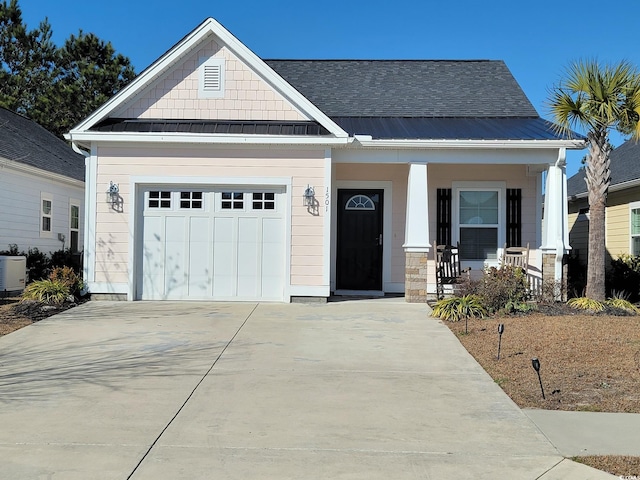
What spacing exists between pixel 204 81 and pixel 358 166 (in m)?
3.89

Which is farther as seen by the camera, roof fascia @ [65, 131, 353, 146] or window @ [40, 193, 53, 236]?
window @ [40, 193, 53, 236]

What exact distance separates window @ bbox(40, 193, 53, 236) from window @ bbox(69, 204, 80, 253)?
136cm

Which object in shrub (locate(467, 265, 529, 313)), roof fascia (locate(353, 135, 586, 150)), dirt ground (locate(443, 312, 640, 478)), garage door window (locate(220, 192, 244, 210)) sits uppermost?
roof fascia (locate(353, 135, 586, 150))

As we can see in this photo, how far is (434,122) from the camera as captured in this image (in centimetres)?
1404

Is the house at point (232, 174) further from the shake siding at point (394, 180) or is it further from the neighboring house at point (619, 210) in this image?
the neighboring house at point (619, 210)

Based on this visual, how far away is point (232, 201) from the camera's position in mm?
12438

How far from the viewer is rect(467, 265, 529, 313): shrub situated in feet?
34.9

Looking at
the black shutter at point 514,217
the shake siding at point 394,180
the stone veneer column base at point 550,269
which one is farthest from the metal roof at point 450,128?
the stone veneer column base at point 550,269

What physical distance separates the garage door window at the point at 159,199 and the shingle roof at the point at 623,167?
10.4m

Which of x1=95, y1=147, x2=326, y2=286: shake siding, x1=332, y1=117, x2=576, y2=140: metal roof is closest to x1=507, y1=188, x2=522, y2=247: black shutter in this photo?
x1=332, y1=117, x2=576, y2=140: metal roof

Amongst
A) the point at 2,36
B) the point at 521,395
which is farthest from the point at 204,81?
the point at 2,36

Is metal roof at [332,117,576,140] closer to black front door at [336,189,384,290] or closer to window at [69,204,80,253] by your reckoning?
black front door at [336,189,384,290]

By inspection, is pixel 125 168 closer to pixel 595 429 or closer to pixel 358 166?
pixel 358 166

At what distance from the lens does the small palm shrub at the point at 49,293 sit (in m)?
11.4
